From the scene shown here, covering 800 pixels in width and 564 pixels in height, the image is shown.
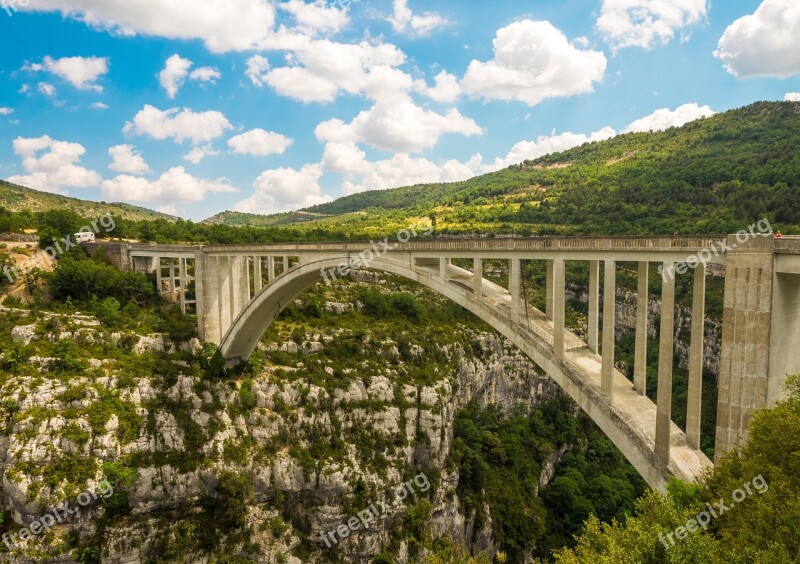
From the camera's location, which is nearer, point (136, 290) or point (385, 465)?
point (385, 465)

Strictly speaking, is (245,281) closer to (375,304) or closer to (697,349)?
(375,304)

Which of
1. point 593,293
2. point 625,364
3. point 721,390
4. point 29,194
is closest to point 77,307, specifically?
point 593,293

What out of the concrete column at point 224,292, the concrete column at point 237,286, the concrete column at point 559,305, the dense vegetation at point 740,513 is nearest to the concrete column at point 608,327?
the concrete column at point 559,305

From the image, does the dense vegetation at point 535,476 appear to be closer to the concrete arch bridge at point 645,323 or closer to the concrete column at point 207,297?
the concrete column at point 207,297

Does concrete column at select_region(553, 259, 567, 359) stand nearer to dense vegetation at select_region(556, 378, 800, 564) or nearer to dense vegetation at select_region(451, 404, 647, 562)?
dense vegetation at select_region(556, 378, 800, 564)

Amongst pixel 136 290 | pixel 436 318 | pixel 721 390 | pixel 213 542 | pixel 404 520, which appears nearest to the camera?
pixel 721 390

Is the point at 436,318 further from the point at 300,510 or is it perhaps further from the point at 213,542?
the point at 213,542

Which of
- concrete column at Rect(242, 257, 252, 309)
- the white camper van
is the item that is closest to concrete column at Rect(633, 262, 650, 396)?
concrete column at Rect(242, 257, 252, 309)
